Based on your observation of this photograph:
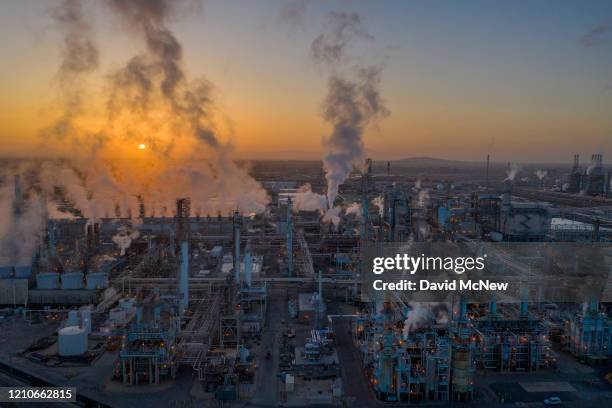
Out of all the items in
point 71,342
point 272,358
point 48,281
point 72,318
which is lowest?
point 272,358

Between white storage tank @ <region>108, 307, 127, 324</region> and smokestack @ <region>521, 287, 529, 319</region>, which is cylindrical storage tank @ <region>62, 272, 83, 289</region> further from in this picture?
smokestack @ <region>521, 287, 529, 319</region>

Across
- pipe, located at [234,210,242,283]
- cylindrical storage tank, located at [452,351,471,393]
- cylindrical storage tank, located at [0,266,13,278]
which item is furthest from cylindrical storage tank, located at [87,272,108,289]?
cylindrical storage tank, located at [452,351,471,393]

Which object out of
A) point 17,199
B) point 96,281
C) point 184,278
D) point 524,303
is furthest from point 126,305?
point 524,303

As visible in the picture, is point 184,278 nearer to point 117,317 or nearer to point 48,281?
point 117,317

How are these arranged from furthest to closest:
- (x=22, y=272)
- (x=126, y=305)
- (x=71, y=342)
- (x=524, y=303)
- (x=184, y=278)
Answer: (x=22, y=272) → (x=184, y=278) → (x=126, y=305) → (x=524, y=303) → (x=71, y=342)

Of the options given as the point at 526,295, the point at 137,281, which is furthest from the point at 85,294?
the point at 526,295

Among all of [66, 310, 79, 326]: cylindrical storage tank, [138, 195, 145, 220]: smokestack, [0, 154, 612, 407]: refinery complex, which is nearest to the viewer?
[0, 154, 612, 407]: refinery complex
